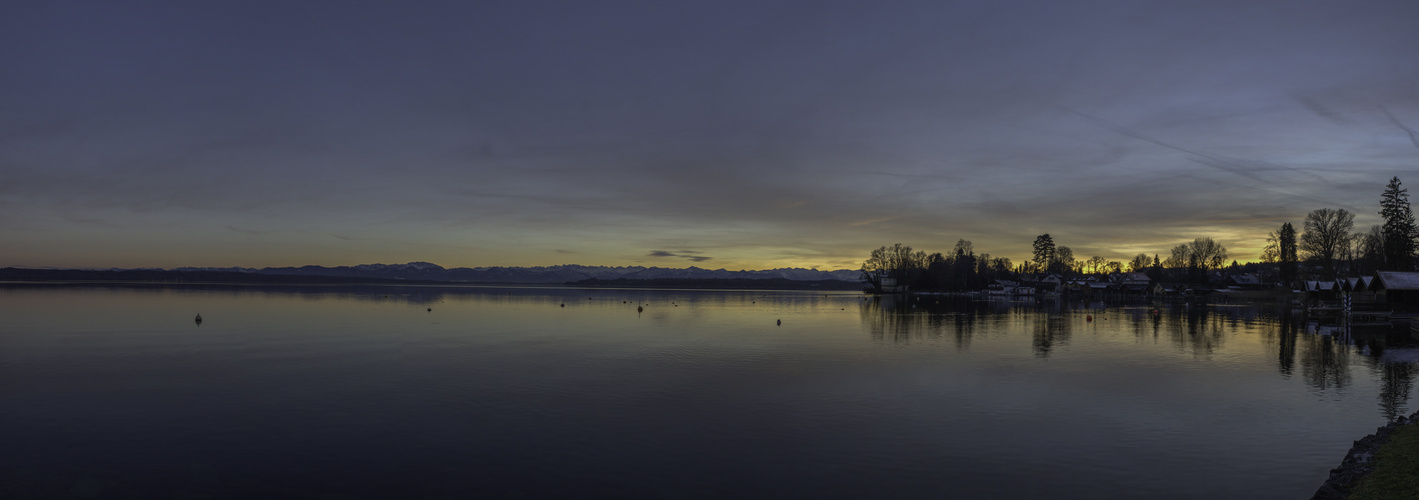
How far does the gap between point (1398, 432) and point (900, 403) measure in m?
11.1

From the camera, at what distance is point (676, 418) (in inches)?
730

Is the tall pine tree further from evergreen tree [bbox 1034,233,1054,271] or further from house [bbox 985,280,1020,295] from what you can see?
evergreen tree [bbox 1034,233,1054,271]

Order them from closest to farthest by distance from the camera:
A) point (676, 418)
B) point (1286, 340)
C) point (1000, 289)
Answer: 1. point (676, 418)
2. point (1286, 340)
3. point (1000, 289)

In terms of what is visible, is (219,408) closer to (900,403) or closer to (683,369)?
(683,369)

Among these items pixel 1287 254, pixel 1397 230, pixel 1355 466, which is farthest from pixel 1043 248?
pixel 1355 466

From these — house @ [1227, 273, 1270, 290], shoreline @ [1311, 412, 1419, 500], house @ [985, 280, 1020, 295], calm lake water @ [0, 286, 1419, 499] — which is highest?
house @ [1227, 273, 1270, 290]

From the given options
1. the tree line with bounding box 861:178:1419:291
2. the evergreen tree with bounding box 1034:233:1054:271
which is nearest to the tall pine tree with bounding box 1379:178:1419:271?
the tree line with bounding box 861:178:1419:291

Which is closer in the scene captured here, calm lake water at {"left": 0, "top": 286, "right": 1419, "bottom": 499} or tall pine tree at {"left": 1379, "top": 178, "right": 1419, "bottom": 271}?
calm lake water at {"left": 0, "top": 286, "right": 1419, "bottom": 499}

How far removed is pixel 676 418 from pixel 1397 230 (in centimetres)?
10060

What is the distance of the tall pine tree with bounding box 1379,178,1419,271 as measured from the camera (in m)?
77.5

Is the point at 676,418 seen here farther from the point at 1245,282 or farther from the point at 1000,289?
the point at 1245,282

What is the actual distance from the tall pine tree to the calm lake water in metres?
58.9

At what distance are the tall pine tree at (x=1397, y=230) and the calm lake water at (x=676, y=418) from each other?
58.9m

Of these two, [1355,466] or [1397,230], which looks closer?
[1355,466]
